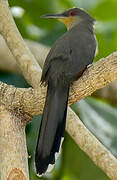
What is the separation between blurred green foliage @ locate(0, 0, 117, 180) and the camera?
4.66 meters

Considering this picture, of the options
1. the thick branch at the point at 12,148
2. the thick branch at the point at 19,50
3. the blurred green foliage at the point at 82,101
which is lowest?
the blurred green foliage at the point at 82,101

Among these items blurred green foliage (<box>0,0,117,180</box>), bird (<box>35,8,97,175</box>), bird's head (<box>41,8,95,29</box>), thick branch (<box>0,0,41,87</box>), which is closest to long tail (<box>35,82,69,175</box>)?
bird (<box>35,8,97,175</box>)

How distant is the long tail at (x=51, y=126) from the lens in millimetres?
2984

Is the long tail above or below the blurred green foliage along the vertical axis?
above

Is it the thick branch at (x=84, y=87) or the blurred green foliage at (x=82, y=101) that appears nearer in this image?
the thick branch at (x=84, y=87)

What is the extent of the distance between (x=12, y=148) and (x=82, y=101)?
1953 mm

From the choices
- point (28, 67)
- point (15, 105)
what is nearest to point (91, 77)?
point (15, 105)

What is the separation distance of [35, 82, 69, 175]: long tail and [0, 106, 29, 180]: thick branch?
100mm

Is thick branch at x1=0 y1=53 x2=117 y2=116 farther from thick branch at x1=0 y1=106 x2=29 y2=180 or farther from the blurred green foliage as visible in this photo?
the blurred green foliage

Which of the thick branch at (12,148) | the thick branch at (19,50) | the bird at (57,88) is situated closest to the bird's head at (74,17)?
the thick branch at (19,50)

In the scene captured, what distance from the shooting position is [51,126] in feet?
9.98

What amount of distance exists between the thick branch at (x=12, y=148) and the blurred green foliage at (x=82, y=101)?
1277mm

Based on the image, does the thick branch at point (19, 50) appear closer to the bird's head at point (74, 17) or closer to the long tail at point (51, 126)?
the bird's head at point (74, 17)

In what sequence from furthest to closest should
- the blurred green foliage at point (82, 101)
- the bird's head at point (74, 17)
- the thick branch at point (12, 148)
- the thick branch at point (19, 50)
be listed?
the blurred green foliage at point (82, 101), the bird's head at point (74, 17), the thick branch at point (19, 50), the thick branch at point (12, 148)
